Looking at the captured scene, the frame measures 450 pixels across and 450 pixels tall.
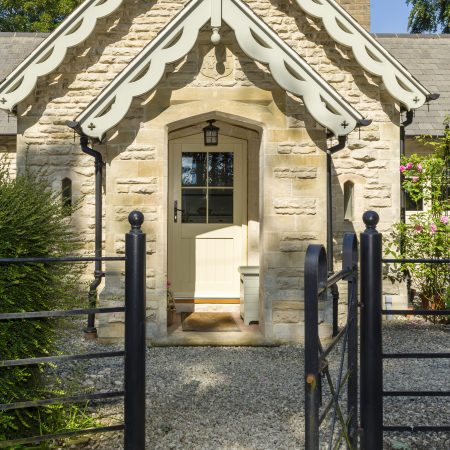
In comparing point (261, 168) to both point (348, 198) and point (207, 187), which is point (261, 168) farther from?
point (348, 198)

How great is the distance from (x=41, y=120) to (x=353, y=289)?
22.7 feet

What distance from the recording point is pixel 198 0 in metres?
6.57

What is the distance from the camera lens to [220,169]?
9.19m

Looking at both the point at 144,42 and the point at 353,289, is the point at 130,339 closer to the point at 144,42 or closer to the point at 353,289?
the point at 353,289

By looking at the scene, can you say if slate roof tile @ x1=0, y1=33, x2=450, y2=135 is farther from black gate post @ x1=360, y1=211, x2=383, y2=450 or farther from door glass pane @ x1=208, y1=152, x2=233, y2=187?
black gate post @ x1=360, y1=211, x2=383, y2=450

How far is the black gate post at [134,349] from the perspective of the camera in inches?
122

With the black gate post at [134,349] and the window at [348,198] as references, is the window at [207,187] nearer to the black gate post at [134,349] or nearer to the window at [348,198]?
the window at [348,198]

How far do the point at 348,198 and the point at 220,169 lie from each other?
2.18m

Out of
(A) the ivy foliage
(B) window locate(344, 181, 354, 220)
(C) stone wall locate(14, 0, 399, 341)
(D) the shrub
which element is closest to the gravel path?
(A) the ivy foliage

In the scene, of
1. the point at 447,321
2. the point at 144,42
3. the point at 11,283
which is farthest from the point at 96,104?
the point at 447,321

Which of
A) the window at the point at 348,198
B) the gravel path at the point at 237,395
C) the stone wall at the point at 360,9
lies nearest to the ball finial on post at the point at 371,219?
the gravel path at the point at 237,395

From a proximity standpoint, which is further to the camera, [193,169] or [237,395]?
[193,169]

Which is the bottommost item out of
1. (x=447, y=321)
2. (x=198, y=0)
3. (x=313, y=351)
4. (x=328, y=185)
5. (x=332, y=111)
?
(x=447, y=321)

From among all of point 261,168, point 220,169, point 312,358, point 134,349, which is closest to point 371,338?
point 312,358
